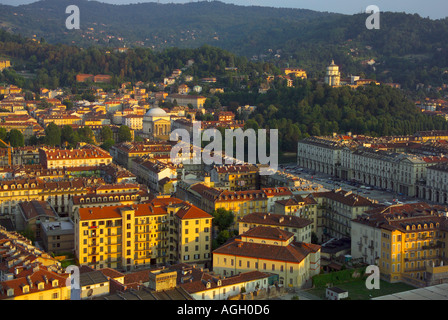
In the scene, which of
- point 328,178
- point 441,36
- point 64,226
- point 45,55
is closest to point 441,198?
point 328,178

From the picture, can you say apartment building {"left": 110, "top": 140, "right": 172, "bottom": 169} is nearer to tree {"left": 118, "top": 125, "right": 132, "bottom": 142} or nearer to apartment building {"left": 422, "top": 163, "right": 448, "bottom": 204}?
tree {"left": 118, "top": 125, "right": 132, "bottom": 142}

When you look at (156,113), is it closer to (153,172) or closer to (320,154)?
(320,154)

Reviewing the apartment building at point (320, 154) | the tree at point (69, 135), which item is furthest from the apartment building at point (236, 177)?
the tree at point (69, 135)

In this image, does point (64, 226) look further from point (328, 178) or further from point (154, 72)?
point (154, 72)

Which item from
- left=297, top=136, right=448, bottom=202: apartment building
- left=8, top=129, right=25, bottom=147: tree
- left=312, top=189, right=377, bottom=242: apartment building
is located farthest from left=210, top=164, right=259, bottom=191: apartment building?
left=8, top=129, right=25, bottom=147: tree

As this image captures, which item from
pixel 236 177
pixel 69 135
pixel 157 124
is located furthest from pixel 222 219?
pixel 157 124

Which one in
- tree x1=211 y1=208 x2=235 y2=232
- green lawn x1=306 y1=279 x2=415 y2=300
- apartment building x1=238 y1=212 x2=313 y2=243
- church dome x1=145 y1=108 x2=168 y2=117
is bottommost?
green lawn x1=306 y1=279 x2=415 y2=300
